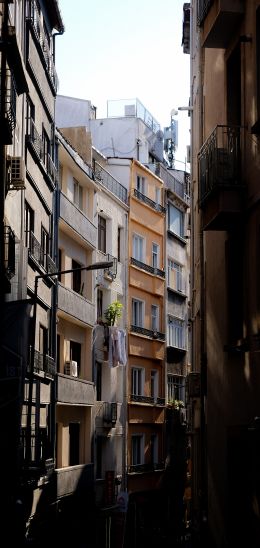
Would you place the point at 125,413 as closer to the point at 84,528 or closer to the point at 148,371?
the point at 148,371

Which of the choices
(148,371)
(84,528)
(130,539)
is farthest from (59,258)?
(130,539)

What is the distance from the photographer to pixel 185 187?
54500 mm

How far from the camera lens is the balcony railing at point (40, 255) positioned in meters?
26.0

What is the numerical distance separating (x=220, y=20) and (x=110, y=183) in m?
27.7

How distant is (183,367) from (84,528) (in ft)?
53.1

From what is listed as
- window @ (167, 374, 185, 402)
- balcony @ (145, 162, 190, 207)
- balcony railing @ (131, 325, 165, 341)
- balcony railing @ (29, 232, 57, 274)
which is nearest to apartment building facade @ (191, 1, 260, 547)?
balcony railing @ (29, 232, 57, 274)

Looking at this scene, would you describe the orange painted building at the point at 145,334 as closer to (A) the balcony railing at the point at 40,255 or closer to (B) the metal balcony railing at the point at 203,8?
(A) the balcony railing at the point at 40,255

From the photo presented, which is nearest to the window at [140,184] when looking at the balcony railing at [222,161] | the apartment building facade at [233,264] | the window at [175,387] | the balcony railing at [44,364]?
the window at [175,387]

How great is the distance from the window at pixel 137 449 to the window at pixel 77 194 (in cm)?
1188

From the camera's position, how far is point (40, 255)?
27.5 meters

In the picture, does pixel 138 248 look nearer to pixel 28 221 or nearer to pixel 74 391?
pixel 74 391

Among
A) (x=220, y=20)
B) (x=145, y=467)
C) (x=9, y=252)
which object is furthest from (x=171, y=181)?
(x=220, y=20)

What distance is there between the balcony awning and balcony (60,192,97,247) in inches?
409

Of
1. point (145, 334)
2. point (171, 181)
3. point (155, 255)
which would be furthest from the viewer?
point (171, 181)
